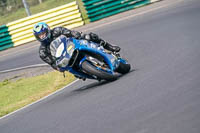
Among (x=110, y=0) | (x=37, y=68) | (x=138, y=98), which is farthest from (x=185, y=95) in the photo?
(x=110, y=0)

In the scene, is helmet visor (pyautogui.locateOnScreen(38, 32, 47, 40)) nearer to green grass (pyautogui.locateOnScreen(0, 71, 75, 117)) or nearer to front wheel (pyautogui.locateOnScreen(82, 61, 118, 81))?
front wheel (pyautogui.locateOnScreen(82, 61, 118, 81))

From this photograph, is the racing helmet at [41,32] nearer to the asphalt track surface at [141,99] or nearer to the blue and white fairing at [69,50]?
the blue and white fairing at [69,50]

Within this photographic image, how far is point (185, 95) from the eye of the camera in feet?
20.6

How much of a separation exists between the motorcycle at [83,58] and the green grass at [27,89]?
2.34 metres

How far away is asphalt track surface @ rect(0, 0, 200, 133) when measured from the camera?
5684 millimetres

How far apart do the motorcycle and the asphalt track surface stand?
0.31 m

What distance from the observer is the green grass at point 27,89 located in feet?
37.5

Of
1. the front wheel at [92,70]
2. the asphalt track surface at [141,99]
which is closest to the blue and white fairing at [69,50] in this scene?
the front wheel at [92,70]

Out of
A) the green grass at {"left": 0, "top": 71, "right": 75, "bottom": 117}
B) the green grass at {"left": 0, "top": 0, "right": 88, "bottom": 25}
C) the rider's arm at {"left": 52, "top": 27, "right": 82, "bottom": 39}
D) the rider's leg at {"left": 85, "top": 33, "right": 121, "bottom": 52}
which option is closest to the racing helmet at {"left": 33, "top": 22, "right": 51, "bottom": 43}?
the rider's arm at {"left": 52, "top": 27, "right": 82, "bottom": 39}

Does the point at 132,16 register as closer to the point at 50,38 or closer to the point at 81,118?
the point at 50,38

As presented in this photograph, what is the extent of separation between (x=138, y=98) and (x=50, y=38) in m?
3.30

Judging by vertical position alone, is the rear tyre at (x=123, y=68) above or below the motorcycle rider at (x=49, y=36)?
below

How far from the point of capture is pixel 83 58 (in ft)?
29.2

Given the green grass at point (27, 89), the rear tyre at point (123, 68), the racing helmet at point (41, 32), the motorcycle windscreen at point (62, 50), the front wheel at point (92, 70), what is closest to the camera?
the front wheel at point (92, 70)
